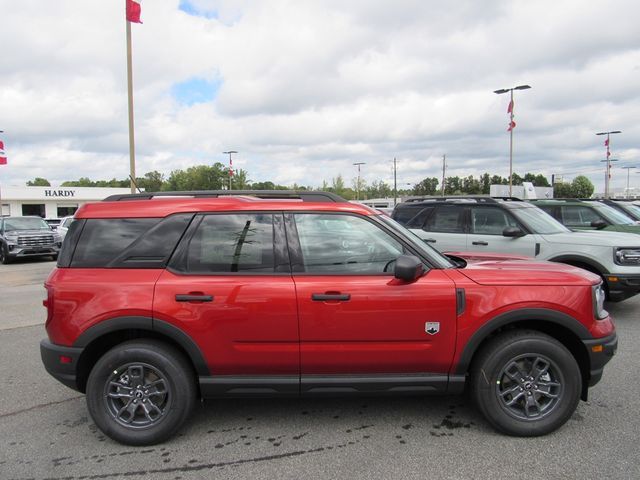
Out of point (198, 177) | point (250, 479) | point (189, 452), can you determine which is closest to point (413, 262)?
point (250, 479)

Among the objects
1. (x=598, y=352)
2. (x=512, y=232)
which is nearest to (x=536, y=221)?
(x=512, y=232)

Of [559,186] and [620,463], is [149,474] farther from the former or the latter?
[559,186]

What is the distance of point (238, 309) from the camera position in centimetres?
327

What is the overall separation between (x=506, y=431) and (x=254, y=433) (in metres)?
1.87

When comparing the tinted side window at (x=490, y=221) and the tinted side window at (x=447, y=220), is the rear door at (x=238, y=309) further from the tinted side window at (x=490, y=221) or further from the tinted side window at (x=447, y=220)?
the tinted side window at (x=447, y=220)

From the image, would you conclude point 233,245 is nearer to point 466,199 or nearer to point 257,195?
point 257,195

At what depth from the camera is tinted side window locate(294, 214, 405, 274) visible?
11.3 ft

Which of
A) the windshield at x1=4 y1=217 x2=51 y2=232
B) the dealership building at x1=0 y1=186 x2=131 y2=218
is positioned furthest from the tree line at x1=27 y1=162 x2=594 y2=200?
the windshield at x1=4 y1=217 x2=51 y2=232

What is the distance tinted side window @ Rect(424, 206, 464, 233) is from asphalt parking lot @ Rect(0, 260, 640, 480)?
4101 mm

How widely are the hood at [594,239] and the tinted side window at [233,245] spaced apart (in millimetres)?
5302

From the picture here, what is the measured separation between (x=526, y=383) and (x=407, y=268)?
4.15 feet

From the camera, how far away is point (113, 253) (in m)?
3.48

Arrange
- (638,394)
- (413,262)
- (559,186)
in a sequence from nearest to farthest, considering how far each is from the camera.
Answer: (413,262) → (638,394) → (559,186)

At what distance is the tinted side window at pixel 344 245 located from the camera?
344 cm
